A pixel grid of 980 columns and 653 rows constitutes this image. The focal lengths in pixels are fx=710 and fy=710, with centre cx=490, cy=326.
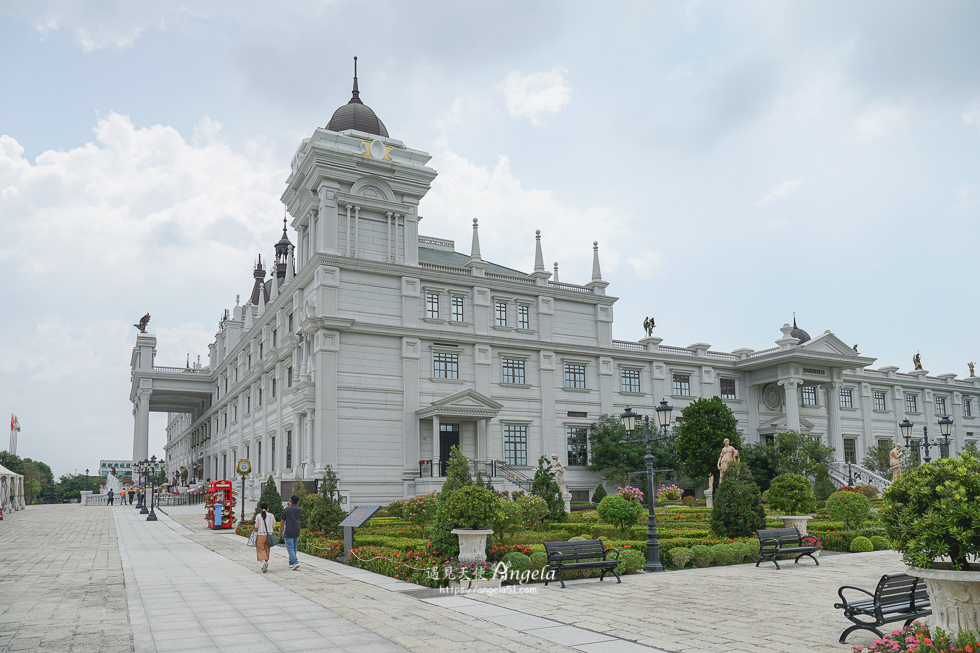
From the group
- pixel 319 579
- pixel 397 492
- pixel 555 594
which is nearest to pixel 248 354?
pixel 397 492

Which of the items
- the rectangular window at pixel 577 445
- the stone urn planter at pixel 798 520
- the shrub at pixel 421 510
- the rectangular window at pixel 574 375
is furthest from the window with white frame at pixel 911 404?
the shrub at pixel 421 510

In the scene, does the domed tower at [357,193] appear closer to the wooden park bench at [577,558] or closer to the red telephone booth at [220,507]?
the red telephone booth at [220,507]

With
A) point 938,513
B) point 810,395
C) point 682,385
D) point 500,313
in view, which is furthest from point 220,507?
point 810,395

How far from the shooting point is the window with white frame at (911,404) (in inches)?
2307

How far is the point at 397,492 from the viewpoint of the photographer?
35.9m

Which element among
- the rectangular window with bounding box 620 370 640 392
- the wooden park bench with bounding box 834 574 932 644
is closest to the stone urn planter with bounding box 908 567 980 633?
the wooden park bench with bounding box 834 574 932 644

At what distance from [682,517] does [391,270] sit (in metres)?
19.6

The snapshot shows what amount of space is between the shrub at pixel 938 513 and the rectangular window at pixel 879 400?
5559 centimetres

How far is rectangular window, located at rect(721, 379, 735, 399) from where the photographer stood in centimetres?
5053

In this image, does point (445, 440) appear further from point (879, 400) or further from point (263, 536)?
point (879, 400)

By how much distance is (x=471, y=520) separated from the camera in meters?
14.6

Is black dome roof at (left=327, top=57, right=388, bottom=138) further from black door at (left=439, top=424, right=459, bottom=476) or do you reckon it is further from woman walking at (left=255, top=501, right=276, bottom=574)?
woman walking at (left=255, top=501, right=276, bottom=574)

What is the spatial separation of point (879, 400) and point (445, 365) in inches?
1490

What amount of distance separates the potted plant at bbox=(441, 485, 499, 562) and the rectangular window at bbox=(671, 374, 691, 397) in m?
35.7
